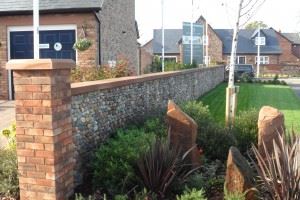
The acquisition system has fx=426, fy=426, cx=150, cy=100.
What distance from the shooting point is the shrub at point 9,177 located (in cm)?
570

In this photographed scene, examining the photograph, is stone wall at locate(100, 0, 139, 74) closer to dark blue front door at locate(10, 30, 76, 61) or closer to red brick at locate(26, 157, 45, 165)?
dark blue front door at locate(10, 30, 76, 61)

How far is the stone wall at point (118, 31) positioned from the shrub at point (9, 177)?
9.78 metres

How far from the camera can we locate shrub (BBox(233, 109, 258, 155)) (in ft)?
28.3

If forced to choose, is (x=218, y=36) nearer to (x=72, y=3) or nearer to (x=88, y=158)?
(x=72, y=3)

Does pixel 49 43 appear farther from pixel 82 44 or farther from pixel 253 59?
pixel 253 59

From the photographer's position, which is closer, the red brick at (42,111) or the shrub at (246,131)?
the red brick at (42,111)

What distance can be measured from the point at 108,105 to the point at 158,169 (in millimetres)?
2090

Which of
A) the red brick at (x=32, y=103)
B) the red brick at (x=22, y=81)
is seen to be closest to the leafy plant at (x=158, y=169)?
the red brick at (x=32, y=103)

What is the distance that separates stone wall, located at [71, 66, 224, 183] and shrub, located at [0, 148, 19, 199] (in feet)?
3.06

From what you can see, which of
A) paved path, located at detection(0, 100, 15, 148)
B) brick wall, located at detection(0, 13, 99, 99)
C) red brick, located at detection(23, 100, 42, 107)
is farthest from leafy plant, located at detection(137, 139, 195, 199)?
brick wall, located at detection(0, 13, 99, 99)

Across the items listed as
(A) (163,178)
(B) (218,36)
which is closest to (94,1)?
(A) (163,178)

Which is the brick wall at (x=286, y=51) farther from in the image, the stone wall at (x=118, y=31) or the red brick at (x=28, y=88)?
the red brick at (x=28, y=88)

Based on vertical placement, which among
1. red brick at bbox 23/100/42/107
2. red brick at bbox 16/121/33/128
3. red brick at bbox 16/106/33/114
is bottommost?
red brick at bbox 16/121/33/128

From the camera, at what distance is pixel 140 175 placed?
609cm
